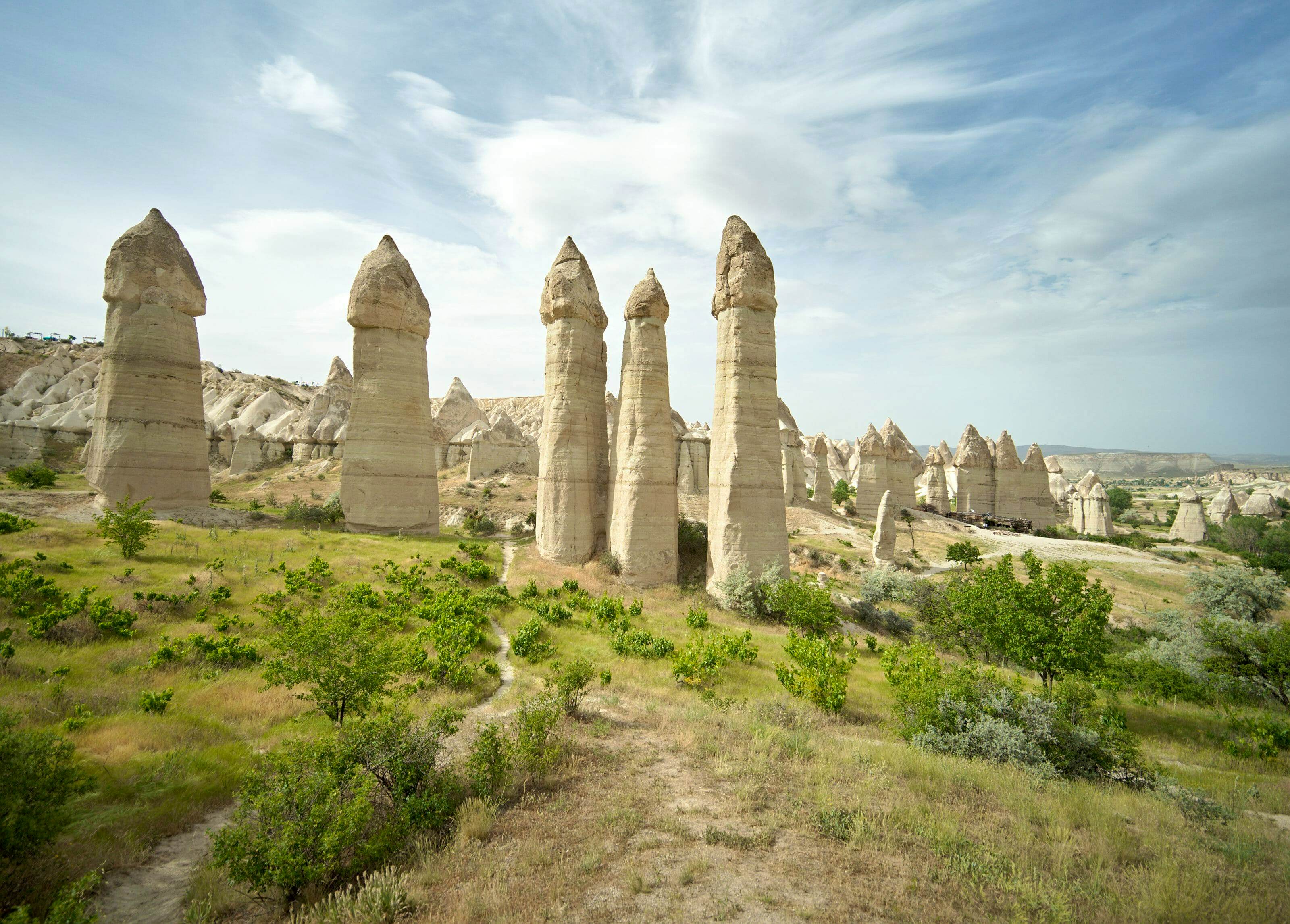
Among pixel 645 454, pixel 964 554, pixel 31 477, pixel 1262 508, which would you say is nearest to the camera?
pixel 645 454

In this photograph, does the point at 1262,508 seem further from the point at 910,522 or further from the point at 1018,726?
the point at 1018,726

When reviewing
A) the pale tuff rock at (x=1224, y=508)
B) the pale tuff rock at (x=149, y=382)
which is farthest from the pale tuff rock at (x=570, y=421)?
the pale tuff rock at (x=1224, y=508)

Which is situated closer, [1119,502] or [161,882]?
[161,882]

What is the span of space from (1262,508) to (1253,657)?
65874 millimetres

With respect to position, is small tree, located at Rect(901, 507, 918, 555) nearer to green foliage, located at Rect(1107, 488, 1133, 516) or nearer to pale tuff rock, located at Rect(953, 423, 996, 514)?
pale tuff rock, located at Rect(953, 423, 996, 514)

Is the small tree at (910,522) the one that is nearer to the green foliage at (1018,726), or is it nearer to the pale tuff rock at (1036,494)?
the pale tuff rock at (1036,494)

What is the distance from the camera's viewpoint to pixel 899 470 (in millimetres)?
47875

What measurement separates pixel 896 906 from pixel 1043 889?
1.54 metres

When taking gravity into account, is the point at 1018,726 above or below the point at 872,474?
below

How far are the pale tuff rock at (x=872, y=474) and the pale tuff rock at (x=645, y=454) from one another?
97.9 feet

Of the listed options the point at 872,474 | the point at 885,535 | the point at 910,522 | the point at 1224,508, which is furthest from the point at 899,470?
the point at 1224,508

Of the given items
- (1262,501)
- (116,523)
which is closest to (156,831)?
(116,523)

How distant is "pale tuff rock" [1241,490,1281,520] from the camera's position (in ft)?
189

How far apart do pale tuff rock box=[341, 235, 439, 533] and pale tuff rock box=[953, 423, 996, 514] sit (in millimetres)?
44439
